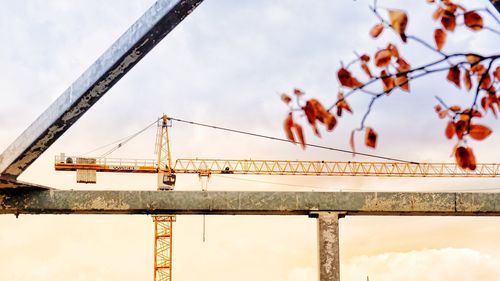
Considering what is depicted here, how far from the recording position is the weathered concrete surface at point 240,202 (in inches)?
321

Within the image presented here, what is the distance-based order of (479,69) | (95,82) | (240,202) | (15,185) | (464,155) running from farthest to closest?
(240,202) < (15,185) < (95,82) < (479,69) < (464,155)

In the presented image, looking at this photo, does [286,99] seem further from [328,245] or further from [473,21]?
[328,245]

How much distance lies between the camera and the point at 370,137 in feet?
9.05

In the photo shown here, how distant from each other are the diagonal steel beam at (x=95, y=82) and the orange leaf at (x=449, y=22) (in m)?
3.56

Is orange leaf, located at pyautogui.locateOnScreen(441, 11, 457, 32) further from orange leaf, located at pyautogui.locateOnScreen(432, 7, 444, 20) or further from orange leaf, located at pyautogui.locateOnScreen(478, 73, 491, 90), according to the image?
orange leaf, located at pyautogui.locateOnScreen(478, 73, 491, 90)

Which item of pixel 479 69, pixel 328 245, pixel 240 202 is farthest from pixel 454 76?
pixel 328 245

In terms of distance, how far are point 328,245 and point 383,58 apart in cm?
579

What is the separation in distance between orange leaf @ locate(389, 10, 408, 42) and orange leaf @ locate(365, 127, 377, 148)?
56 centimetres

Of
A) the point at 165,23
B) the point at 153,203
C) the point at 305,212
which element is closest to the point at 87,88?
the point at 165,23

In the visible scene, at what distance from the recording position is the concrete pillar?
812 cm

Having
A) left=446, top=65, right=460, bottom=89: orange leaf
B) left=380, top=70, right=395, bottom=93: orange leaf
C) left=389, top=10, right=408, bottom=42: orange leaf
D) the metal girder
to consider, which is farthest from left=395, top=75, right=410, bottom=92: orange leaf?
the metal girder

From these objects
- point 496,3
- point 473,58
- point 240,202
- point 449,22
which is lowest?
point 240,202

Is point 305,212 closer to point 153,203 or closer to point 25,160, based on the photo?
point 153,203

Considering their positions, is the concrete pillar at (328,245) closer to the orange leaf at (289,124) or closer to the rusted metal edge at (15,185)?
the rusted metal edge at (15,185)
